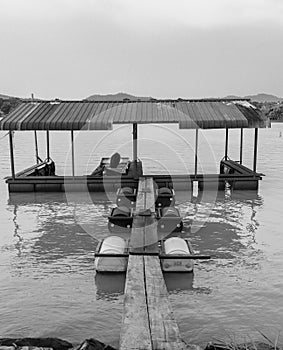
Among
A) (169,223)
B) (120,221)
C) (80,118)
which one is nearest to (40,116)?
(80,118)

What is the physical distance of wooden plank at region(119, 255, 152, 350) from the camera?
3.44m

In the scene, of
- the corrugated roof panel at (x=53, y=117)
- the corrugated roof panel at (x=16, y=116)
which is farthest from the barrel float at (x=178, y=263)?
the corrugated roof panel at (x=16, y=116)

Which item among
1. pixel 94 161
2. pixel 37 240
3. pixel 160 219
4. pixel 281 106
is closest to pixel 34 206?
pixel 37 240

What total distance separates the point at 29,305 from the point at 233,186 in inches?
350

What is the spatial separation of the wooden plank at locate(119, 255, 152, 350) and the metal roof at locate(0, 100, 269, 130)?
768 cm

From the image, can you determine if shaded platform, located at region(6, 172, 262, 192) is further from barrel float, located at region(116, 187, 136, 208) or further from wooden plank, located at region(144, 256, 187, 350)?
wooden plank, located at region(144, 256, 187, 350)

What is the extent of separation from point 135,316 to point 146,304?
0.31 m

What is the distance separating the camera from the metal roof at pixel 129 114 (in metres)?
12.3

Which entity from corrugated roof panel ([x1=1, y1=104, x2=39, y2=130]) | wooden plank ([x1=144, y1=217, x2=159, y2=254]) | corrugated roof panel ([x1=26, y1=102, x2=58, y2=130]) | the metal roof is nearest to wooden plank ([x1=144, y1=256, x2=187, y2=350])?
wooden plank ([x1=144, y1=217, x2=159, y2=254])

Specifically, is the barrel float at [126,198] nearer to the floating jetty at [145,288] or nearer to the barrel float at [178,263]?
the floating jetty at [145,288]

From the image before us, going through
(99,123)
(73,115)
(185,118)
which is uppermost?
(73,115)

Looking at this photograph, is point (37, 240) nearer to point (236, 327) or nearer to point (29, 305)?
point (29, 305)

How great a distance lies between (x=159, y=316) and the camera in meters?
3.92

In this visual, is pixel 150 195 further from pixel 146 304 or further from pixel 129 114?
pixel 146 304
